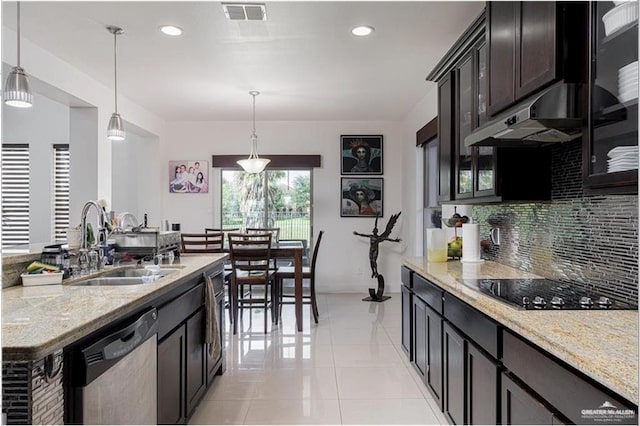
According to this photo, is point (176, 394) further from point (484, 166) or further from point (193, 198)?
point (193, 198)

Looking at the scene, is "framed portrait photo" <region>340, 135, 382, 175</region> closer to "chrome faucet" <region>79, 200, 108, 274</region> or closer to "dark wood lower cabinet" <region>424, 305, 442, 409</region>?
"dark wood lower cabinet" <region>424, 305, 442, 409</region>

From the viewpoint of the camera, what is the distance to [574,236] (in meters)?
2.17

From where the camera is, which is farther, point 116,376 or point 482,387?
point 482,387

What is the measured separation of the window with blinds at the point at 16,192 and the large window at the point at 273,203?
8.82 ft

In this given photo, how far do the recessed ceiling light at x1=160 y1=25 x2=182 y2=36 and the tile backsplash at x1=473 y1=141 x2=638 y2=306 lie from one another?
8.83 feet

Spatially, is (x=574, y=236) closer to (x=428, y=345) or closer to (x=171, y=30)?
(x=428, y=345)

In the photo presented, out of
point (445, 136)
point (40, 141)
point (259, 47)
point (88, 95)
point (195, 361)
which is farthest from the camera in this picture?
point (40, 141)

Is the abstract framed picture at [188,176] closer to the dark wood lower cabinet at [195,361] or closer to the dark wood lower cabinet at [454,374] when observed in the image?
the dark wood lower cabinet at [195,361]

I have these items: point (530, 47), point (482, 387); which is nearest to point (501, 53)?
point (530, 47)

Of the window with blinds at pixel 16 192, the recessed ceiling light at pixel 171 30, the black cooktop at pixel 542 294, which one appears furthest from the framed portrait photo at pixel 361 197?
the window with blinds at pixel 16 192

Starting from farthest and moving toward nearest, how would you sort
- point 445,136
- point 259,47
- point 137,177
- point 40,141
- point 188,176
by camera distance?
point 188,176 < point 137,177 < point 40,141 < point 259,47 < point 445,136

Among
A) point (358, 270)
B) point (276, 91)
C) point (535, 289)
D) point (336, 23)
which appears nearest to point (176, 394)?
point (535, 289)

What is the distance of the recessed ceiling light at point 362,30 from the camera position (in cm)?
314

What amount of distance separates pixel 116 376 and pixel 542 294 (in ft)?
5.76
